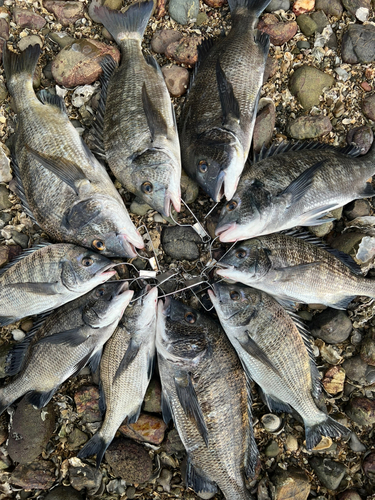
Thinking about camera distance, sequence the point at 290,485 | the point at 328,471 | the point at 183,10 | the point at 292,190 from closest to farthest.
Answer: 1. the point at 292,190
2. the point at 290,485
3. the point at 328,471
4. the point at 183,10

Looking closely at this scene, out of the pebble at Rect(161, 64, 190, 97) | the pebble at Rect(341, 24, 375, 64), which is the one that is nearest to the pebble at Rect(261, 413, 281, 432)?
the pebble at Rect(161, 64, 190, 97)

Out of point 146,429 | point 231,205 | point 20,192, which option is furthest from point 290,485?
point 20,192

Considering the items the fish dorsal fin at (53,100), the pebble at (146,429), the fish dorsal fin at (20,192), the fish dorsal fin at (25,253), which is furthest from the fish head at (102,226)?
the pebble at (146,429)

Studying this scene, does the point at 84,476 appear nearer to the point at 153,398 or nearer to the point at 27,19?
the point at 153,398

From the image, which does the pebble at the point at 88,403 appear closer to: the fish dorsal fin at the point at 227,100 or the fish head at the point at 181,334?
the fish head at the point at 181,334

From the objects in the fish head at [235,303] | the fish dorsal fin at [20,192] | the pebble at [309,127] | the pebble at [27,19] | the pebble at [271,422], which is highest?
the pebble at [27,19]

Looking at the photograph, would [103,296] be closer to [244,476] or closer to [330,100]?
[244,476]

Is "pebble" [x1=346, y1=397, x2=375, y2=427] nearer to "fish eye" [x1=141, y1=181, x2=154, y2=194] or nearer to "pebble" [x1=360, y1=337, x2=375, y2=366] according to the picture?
"pebble" [x1=360, y1=337, x2=375, y2=366]
